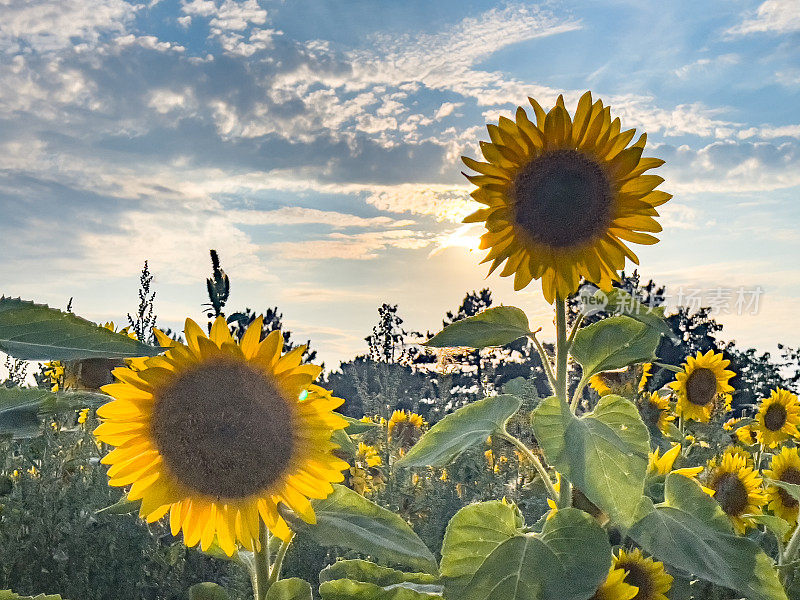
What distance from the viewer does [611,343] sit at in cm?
189

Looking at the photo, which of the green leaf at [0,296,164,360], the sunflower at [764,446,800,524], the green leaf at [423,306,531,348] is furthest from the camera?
the sunflower at [764,446,800,524]

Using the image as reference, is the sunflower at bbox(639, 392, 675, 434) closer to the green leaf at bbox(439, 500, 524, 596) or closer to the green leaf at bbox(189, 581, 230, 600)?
the green leaf at bbox(439, 500, 524, 596)

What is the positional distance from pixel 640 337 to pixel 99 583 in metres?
2.67

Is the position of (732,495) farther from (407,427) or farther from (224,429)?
(407,427)

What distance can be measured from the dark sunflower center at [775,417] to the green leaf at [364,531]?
192 inches

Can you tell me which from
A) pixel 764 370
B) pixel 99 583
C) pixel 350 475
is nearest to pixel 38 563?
pixel 99 583

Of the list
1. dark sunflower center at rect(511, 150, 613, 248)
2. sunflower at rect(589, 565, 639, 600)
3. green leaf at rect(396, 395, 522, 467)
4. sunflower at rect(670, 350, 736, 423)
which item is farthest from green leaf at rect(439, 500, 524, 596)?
sunflower at rect(670, 350, 736, 423)

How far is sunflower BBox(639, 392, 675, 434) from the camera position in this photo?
5277 mm

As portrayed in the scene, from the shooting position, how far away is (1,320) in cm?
114

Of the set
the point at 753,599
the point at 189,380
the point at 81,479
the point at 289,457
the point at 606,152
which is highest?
the point at 606,152

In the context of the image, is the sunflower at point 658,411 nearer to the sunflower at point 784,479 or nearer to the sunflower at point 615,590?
the sunflower at point 784,479

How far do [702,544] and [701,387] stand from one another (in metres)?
4.01

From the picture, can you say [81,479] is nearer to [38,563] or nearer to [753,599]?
[38,563]

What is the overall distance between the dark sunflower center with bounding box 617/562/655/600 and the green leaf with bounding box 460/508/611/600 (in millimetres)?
890
